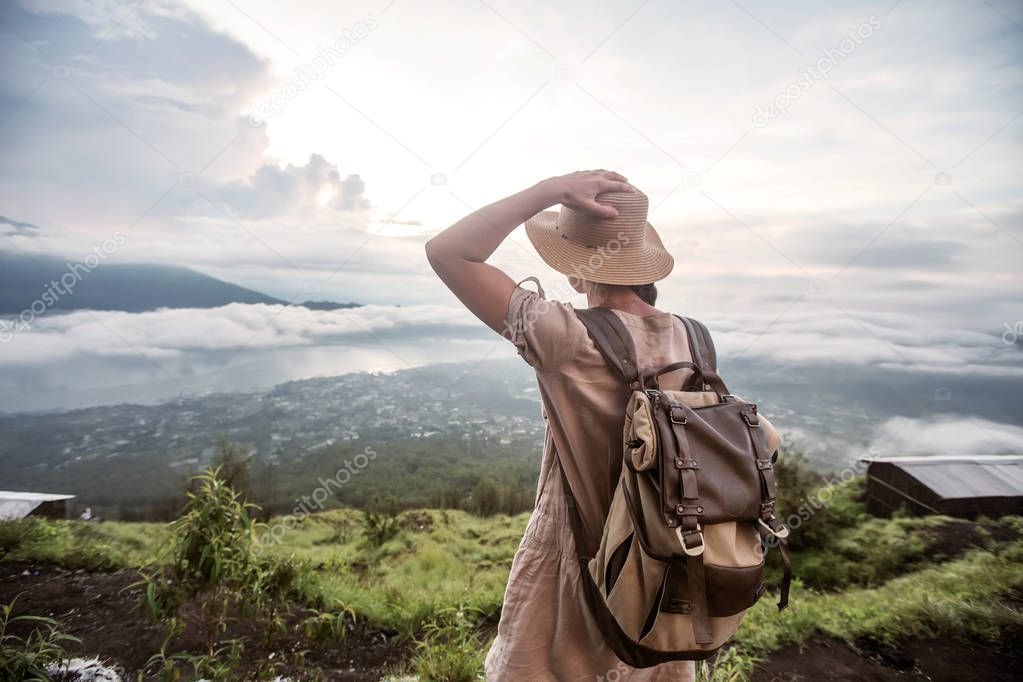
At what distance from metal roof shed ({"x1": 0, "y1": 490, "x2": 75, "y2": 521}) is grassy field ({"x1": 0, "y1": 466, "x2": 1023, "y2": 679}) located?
0.27 ft

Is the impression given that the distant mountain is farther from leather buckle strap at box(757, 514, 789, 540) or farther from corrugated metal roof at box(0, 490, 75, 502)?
leather buckle strap at box(757, 514, 789, 540)

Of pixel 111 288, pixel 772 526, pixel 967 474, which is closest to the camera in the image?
pixel 772 526

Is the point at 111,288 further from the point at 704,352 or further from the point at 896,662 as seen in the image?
the point at 896,662

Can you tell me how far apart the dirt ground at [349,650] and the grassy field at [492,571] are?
9 centimetres

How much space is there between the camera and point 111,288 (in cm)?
451

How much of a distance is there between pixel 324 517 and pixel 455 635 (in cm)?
172

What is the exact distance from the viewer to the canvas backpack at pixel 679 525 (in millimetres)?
1163

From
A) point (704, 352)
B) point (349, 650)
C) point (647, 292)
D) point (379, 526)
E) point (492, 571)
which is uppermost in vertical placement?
point (647, 292)

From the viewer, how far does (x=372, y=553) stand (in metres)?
3.97

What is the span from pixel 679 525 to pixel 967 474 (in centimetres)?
451

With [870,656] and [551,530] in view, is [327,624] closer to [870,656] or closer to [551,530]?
[551,530]

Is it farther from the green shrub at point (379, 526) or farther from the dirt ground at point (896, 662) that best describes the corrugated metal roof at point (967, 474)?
the green shrub at point (379, 526)

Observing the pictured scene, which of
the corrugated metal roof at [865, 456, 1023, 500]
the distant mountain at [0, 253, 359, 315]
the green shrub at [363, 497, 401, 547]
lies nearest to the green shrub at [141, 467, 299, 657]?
the green shrub at [363, 497, 401, 547]

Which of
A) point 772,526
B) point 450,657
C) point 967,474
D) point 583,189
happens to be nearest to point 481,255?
point 583,189
